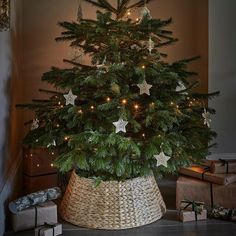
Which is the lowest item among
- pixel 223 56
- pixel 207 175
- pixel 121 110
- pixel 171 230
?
pixel 171 230

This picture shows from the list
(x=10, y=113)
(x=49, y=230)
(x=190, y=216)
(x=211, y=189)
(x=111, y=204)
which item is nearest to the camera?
(x=49, y=230)

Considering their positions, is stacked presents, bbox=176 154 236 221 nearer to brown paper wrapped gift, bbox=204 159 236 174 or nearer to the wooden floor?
brown paper wrapped gift, bbox=204 159 236 174

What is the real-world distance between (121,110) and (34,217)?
84 cm

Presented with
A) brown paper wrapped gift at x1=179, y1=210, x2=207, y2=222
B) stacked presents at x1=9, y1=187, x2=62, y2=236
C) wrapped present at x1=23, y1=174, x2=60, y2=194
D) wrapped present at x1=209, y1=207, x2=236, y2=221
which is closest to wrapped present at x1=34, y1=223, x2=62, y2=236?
stacked presents at x1=9, y1=187, x2=62, y2=236

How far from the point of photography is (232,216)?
2307 mm

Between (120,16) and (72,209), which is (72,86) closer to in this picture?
(120,16)

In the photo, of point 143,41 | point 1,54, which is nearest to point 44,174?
point 1,54

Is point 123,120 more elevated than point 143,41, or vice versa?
point 143,41

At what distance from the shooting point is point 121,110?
2.03 m

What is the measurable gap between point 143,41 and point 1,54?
89cm

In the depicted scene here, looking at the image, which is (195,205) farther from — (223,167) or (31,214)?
(31,214)

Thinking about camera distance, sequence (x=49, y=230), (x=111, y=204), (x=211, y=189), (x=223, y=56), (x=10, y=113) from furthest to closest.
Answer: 1. (x=223, y=56)
2. (x=10, y=113)
3. (x=211, y=189)
4. (x=111, y=204)
5. (x=49, y=230)

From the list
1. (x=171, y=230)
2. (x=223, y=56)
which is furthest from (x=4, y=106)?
(x=223, y=56)

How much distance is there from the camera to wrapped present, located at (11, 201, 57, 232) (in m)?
2.16
